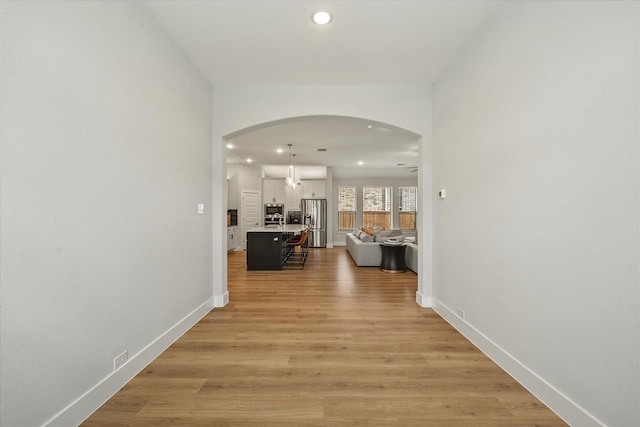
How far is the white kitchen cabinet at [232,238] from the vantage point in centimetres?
901

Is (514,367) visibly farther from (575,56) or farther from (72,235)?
(72,235)

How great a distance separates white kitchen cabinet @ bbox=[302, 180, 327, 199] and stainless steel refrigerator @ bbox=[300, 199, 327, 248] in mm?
215

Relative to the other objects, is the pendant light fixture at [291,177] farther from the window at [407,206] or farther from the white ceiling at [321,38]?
the window at [407,206]

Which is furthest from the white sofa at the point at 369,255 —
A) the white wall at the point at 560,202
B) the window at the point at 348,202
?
the window at the point at 348,202

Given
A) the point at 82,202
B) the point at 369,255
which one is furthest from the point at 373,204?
the point at 82,202

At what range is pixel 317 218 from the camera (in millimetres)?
10195

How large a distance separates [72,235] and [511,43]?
329 centimetres

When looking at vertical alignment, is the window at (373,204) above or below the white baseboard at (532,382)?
above

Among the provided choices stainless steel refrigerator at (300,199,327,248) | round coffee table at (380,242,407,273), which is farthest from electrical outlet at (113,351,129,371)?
stainless steel refrigerator at (300,199,327,248)

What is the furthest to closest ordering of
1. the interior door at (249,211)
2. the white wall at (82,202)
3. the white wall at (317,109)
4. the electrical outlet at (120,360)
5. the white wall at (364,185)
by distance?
1. the white wall at (364,185)
2. the interior door at (249,211)
3. the white wall at (317,109)
4. the electrical outlet at (120,360)
5. the white wall at (82,202)

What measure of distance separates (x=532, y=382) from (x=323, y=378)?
1.46 meters

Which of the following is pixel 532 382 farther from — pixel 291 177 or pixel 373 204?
pixel 373 204

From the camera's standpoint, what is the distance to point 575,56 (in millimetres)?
1540

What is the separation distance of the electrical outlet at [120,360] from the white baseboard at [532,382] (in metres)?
2.90
